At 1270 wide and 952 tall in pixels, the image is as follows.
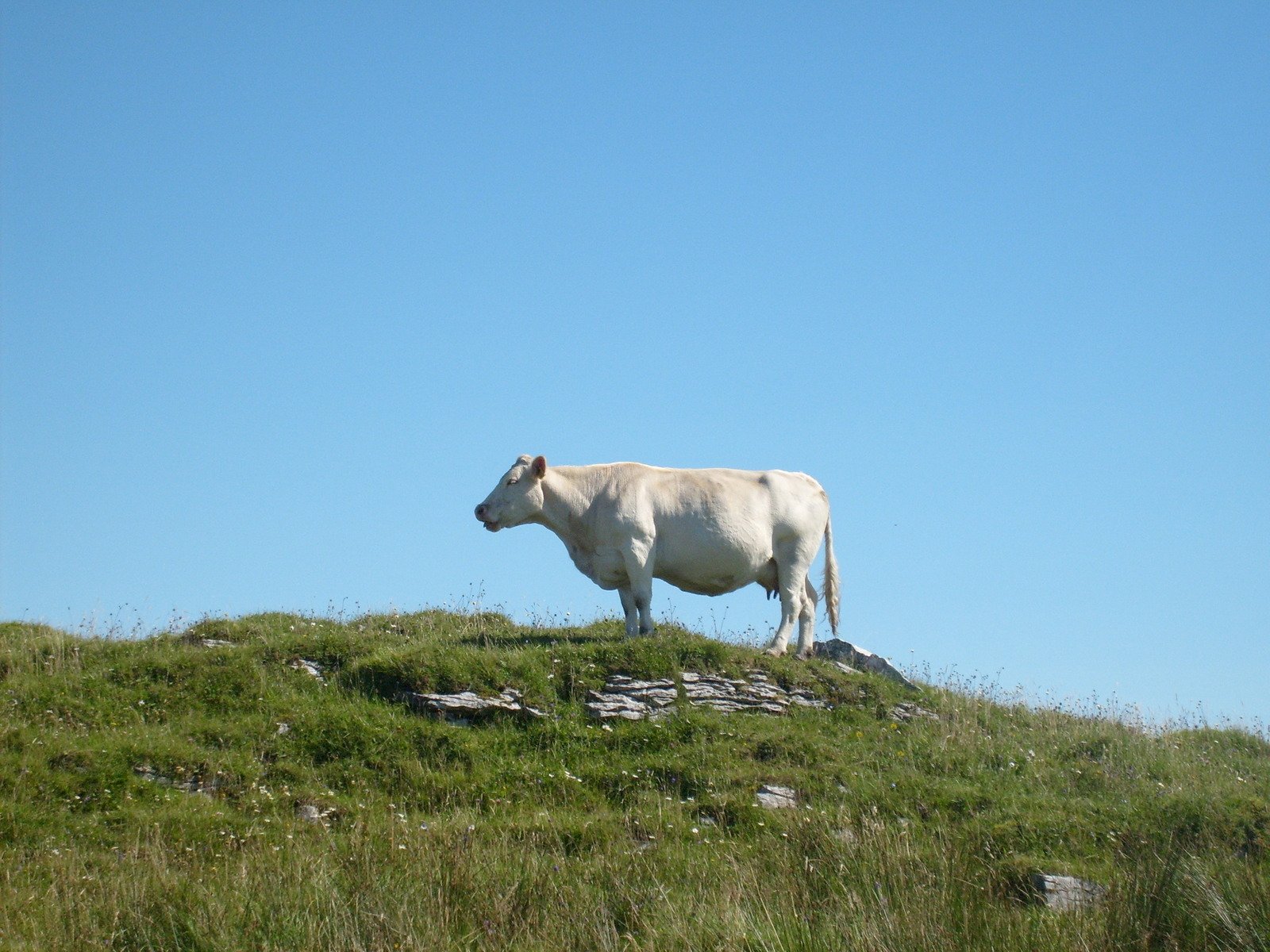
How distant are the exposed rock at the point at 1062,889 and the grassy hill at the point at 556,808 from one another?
179mm

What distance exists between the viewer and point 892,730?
17203mm

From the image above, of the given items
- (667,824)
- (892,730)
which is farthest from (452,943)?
(892,730)

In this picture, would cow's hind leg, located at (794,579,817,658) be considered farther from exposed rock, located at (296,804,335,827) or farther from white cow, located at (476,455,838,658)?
exposed rock, located at (296,804,335,827)

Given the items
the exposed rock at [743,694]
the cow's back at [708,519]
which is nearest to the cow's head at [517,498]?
the cow's back at [708,519]

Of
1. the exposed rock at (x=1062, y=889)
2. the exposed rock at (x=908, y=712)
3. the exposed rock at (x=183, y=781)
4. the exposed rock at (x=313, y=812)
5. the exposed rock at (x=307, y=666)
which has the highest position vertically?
the exposed rock at (x=307, y=666)

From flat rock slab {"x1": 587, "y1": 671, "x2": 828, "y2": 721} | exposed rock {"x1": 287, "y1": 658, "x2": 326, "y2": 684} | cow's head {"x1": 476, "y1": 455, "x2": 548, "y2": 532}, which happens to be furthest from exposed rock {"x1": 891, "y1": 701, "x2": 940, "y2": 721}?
exposed rock {"x1": 287, "y1": 658, "x2": 326, "y2": 684}

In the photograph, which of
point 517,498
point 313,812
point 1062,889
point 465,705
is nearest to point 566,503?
point 517,498

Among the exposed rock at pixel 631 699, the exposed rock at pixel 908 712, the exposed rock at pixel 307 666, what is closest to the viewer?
the exposed rock at pixel 631 699

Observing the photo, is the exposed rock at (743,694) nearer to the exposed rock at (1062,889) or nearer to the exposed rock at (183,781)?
the exposed rock at (1062,889)

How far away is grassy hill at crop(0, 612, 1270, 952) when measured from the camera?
9.42 meters

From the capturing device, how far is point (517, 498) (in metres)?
20.7

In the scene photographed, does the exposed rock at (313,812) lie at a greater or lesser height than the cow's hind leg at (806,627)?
lesser

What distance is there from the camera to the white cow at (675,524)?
65.8ft

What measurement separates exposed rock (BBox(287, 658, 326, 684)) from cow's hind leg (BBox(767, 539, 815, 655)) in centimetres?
696
